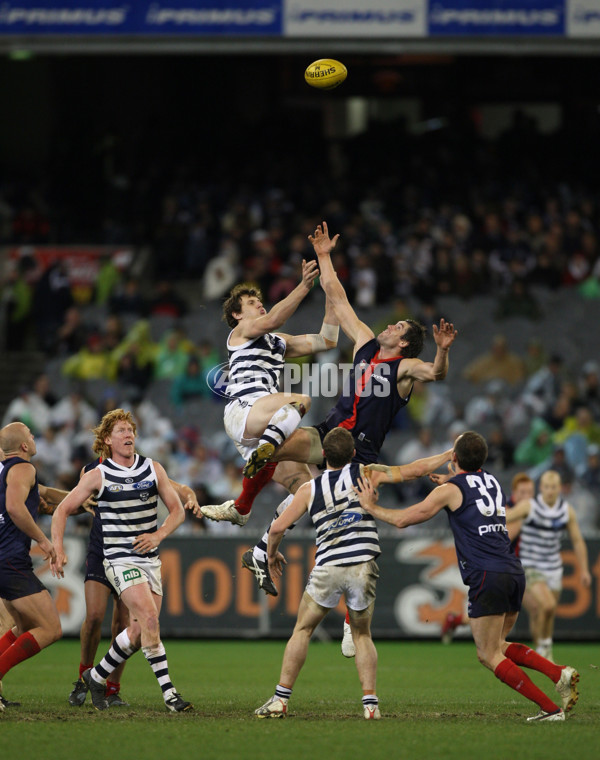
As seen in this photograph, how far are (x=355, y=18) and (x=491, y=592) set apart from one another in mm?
12688

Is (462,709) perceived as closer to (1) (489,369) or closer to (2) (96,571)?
(2) (96,571)

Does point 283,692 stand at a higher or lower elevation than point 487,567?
lower

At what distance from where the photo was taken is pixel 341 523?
886 cm

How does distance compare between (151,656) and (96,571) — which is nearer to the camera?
(151,656)

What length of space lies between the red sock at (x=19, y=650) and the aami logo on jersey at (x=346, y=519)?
8.44ft

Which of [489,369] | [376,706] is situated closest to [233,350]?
[376,706]

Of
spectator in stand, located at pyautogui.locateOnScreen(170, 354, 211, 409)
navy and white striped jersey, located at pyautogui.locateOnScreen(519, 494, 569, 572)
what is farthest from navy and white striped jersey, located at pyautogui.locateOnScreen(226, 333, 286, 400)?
spectator in stand, located at pyautogui.locateOnScreen(170, 354, 211, 409)

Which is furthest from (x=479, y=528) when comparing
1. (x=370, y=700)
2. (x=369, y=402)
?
(x=370, y=700)

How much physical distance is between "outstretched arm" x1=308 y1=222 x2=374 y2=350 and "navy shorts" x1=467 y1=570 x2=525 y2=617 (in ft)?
6.89

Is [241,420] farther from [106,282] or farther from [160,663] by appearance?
[106,282]

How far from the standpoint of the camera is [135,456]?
31.0ft

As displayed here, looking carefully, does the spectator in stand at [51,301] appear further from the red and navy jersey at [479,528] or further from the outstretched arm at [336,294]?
the red and navy jersey at [479,528]

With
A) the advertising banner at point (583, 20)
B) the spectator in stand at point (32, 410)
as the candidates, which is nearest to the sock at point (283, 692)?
the spectator in stand at point (32, 410)

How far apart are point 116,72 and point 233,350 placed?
60.4 ft
